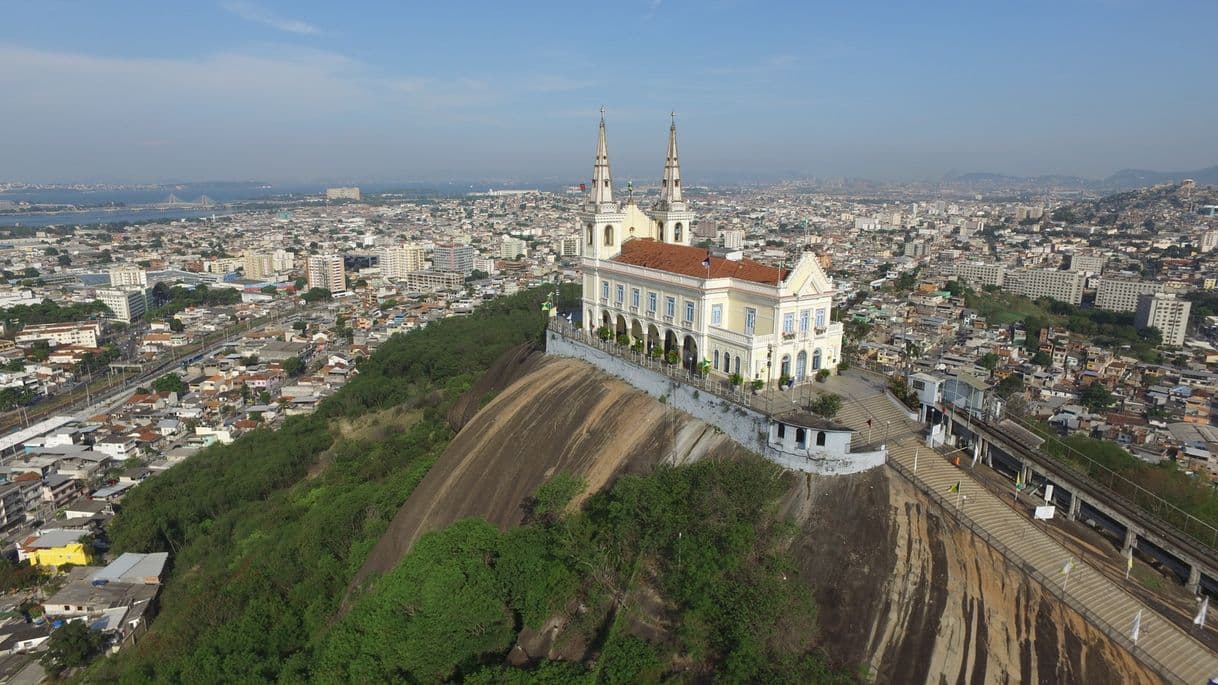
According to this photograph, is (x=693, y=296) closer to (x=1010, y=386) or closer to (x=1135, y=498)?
(x=1135, y=498)

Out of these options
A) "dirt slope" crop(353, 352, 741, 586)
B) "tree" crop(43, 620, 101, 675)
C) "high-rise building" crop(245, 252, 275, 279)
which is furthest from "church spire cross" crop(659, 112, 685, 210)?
"high-rise building" crop(245, 252, 275, 279)

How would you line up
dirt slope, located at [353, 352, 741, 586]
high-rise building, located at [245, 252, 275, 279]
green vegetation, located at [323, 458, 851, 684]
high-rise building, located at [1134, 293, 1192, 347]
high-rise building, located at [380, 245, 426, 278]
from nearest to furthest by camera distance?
green vegetation, located at [323, 458, 851, 684] → dirt slope, located at [353, 352, 741, 586] → high-rise building, located at [1134, 293, 1192, 347] → high-rise building, located at [245, 252, 275, 279] → high-rise building, located at [380, 245, 426, 278]

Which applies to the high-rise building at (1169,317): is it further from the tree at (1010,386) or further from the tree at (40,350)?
the tree at (40,350)

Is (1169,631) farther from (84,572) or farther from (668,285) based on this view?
(84,572)

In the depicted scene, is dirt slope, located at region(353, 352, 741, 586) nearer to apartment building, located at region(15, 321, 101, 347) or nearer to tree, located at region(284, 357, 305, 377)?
tree, located at region(284, 357, 305, 377)

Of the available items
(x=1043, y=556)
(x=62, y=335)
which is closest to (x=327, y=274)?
Answer: (x=62, y=335)

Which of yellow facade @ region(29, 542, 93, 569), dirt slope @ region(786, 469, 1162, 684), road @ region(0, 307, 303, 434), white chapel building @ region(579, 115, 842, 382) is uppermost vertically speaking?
white chapel building @ region(579, 115, 842, 382)
